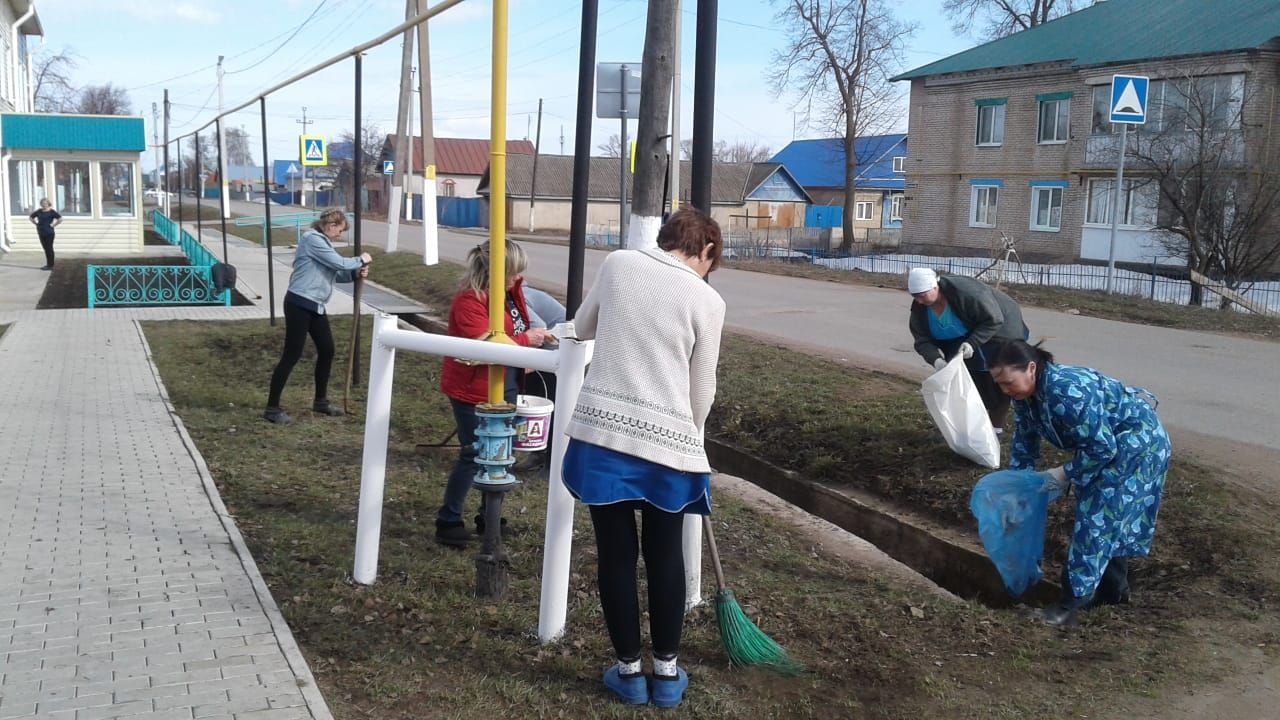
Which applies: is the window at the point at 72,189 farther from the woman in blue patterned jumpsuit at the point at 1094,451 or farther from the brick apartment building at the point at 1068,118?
the woman in blue patterned jumpsuit at the point at 1094,451

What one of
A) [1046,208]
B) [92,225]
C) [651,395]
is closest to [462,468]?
[651,395]

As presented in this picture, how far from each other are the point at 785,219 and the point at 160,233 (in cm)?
3559

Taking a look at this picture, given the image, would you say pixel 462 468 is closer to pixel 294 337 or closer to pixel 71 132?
pixel 294 337

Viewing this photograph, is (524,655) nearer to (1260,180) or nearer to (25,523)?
(25,523)

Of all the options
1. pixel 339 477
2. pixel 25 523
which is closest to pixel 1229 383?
pixel 339 477

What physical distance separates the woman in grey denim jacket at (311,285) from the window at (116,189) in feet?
77.5

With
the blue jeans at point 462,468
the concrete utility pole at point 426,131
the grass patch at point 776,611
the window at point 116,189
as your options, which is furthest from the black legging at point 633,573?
the window at point 116,189

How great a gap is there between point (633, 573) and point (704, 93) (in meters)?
2.09

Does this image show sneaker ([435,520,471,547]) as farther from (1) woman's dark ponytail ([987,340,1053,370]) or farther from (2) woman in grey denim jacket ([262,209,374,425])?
(2) woman in grey denim jacket ([262,209,374,425])

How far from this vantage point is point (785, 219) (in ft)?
201

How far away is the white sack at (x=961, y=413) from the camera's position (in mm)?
6008

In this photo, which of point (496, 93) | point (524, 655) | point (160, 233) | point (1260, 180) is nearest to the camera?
point (524, 655)

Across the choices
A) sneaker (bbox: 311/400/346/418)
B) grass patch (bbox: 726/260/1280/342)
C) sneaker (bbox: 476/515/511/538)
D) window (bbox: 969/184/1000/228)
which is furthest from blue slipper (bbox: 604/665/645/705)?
window (bbox: 969/184/1000/228)

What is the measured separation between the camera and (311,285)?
7.81 m
